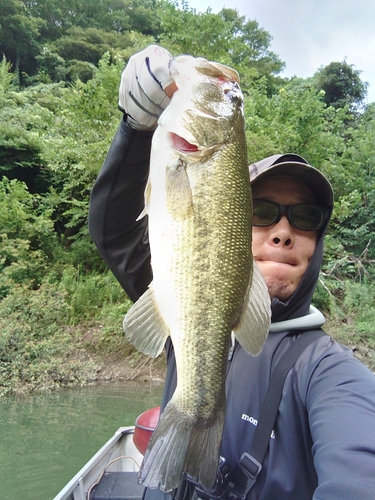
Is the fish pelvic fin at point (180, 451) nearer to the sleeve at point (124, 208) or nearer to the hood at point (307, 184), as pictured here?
the hood at point (307, 184)

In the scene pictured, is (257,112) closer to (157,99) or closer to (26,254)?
(26,254)

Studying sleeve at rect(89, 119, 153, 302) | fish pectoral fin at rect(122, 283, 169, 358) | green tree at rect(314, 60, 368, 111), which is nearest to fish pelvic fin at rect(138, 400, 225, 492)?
fish pectoral fin at rect(122, 283, 169, 358)

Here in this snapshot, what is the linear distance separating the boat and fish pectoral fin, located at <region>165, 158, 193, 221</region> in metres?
2.01

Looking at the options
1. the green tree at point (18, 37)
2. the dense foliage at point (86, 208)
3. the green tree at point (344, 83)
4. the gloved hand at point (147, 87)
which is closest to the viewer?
the gloved hand at point (147, 87)

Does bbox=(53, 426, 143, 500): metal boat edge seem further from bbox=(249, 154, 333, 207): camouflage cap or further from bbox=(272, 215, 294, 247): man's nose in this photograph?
bbox=(249, 154, 333, 207): camouflage cap

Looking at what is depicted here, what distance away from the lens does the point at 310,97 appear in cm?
1155

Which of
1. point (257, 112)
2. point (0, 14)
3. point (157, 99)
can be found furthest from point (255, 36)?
point (157, 99)

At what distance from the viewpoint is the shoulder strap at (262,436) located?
1236mm

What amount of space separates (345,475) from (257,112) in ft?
40.2

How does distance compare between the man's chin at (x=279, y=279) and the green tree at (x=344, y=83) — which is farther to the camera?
the green tree at (x=344, y=83)

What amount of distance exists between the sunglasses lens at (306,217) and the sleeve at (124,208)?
0.64m

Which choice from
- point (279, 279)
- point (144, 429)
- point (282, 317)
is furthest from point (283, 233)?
point (144, 429)

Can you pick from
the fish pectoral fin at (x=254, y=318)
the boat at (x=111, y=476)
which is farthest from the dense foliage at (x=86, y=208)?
the fish pectoral fin at (x=254, y=318)

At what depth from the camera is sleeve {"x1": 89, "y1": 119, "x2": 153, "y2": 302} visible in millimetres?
1526
